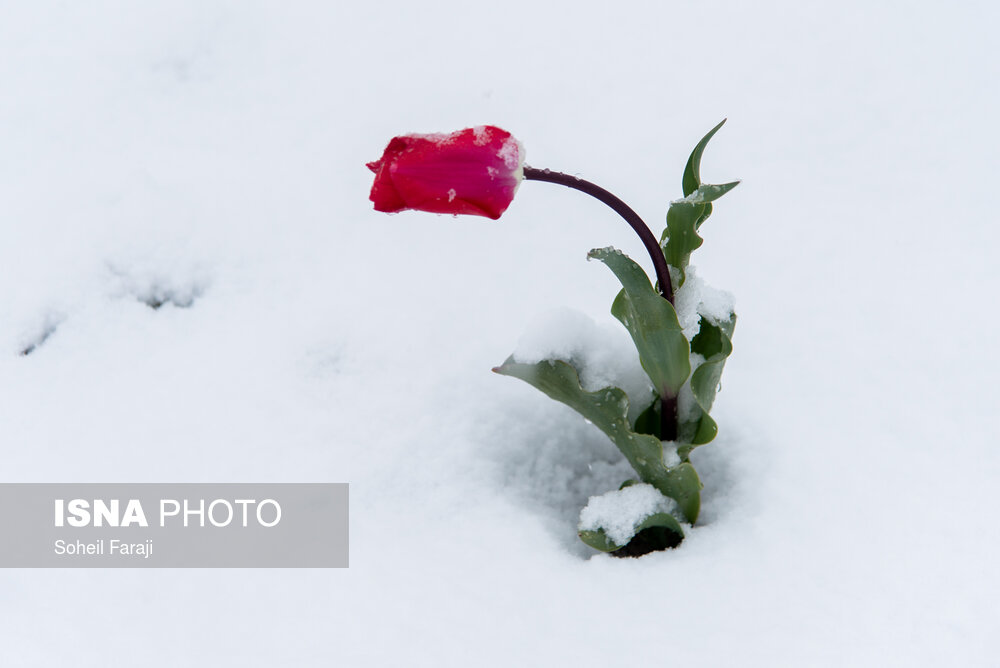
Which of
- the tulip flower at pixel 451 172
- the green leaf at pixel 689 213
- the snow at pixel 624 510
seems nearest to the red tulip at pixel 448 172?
the tulip flower at pixel 451 172


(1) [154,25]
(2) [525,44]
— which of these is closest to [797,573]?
(2) [525,44]

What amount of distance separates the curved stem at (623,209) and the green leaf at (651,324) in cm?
2

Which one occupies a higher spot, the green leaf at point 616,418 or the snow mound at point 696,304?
the snow mound at point 696,304

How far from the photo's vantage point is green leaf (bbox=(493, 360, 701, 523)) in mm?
667

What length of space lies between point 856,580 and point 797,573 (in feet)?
0.14

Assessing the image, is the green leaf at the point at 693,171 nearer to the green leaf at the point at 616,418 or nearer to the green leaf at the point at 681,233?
the green leaf at the point at 681,233

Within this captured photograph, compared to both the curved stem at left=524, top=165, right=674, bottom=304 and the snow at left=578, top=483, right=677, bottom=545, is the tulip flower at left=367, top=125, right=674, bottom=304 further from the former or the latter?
the snow at left=578, top=483, right=677, bottom=545

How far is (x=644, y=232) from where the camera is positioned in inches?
24.2

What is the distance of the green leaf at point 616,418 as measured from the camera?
0.67 metres

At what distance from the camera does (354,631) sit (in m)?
0.62

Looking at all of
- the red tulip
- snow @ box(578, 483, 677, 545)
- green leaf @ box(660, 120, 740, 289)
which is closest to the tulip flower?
the red tulip

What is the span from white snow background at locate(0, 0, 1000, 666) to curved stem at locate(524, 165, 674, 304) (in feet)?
0.36
